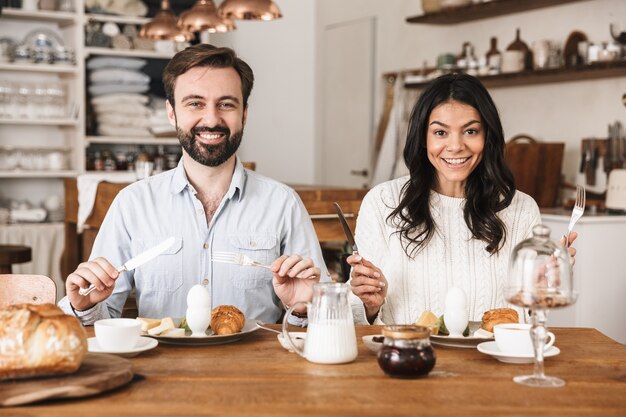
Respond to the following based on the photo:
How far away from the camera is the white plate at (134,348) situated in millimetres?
1755

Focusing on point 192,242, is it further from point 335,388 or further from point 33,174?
point 33,174

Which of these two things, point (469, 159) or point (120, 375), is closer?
point (120, 375)

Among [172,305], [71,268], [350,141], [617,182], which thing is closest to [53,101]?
[71,268]

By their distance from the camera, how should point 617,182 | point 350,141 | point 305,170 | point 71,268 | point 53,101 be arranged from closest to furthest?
point 617,182 < point 71,268 < point 53,101 < point 350,141 < point 305,170

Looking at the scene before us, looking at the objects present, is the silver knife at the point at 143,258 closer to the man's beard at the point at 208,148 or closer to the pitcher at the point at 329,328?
the pitcher at the point at 329,328

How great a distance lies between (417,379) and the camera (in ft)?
5.32

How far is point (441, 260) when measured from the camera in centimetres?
258

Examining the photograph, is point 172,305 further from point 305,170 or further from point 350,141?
point 305,170

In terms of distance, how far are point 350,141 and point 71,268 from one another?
271 centimetres

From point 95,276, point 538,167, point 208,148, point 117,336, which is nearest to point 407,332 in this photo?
point 117,336

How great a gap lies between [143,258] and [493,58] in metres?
4.14

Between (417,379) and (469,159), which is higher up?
(469,159)

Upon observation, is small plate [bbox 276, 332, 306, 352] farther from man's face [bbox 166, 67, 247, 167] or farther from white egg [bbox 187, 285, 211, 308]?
man's face [bbox 166, 67, 247, 167]

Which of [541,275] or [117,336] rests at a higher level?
[541,275]
